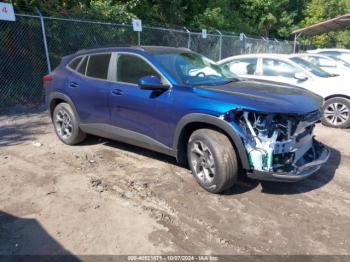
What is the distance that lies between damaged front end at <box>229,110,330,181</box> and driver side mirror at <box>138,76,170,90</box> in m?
1.03

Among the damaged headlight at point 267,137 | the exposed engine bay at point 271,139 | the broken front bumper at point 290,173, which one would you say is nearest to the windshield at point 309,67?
the broken front bumper at point 290,173

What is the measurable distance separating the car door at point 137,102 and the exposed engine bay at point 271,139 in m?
1.09

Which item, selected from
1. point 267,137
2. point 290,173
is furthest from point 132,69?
point 290,173

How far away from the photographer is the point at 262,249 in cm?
330

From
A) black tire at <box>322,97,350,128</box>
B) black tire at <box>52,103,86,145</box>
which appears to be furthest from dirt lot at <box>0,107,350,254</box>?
black tire at <box>322,97,350,128</box>

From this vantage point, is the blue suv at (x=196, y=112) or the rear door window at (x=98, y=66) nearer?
the blue suv at (x=196, y=112)

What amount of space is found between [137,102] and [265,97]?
1724 mm

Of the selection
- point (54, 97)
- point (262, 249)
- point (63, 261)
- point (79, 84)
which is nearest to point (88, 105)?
point (79, 84)

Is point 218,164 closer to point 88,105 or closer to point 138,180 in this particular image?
point 138,180

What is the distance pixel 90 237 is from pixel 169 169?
1901 mm

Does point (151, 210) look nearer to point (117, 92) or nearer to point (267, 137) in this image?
point (267, 137)

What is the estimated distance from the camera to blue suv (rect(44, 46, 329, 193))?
3.96 metres

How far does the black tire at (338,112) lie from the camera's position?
25.2 ft

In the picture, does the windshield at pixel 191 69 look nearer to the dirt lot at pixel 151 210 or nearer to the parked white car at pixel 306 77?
the dirt lot at pixel 151 210
